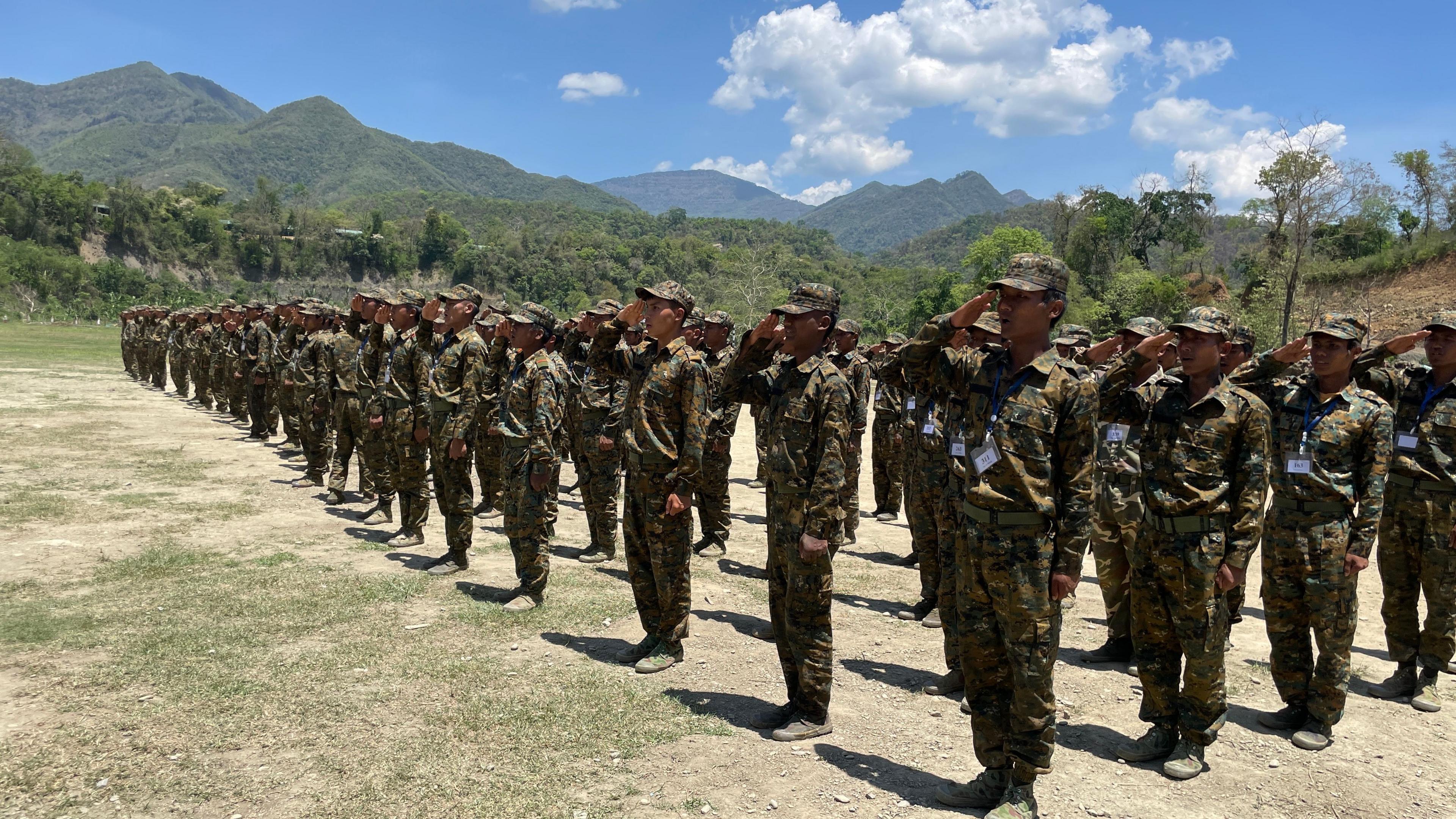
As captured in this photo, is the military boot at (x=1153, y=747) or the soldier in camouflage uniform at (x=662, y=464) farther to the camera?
the soldier in camouflage uniform at (x=662, y=464)

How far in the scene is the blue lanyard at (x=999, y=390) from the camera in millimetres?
3900

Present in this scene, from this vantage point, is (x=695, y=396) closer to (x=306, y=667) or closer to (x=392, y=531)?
(x=306, y=667)

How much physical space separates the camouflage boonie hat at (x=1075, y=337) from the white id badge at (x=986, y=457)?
4860 mm

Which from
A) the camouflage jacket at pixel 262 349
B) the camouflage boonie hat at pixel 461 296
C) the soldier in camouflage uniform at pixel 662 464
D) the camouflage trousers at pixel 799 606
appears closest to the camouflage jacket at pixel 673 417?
the soldier in camouflage uniform at pixel 662 464

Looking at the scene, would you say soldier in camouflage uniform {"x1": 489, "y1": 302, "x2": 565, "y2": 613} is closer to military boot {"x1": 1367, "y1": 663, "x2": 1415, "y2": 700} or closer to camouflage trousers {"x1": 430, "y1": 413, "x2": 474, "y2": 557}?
camouflage trousers {"x1": 430, "y1": 413, "x2": 474, "y2": 557}

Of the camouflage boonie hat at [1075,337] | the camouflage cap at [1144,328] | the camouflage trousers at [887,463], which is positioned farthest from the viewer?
the camouflage trousers at [887,463]

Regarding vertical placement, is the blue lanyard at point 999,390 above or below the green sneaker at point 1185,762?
above

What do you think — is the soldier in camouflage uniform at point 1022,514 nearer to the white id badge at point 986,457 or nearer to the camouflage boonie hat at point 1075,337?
the white id badge at point 986,457

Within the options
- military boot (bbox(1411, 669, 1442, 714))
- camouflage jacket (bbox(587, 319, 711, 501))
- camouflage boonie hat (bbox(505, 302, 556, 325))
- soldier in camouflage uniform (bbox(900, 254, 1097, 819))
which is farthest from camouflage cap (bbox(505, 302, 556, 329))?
military boot (bbox(1411, 669, 1442, 714))

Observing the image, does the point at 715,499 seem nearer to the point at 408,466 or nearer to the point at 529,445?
the point at 529,445

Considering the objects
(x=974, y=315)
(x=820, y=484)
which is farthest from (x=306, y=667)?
(x=974, y=315)

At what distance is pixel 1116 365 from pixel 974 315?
185 centimetres

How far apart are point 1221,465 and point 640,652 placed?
4.01 metres

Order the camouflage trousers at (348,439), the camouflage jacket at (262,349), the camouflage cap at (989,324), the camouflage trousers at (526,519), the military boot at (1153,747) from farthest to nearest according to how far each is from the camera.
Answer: the camouflage jacket at (262,349)
the camouflage trousers at (348,439)
the camouflage trousers at (526,519)
the camouflage cap at (989,324)
the military boot at (1153,747)
